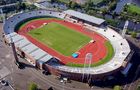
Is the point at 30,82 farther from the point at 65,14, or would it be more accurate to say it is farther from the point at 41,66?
the point at 65,14

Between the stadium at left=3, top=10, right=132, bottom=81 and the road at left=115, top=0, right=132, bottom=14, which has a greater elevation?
the road at left=115, top=0, right=132, bottom=14

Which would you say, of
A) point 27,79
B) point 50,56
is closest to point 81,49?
point 50,56

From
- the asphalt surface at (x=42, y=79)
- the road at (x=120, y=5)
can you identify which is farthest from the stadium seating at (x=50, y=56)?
the road at (x=120, y=5)

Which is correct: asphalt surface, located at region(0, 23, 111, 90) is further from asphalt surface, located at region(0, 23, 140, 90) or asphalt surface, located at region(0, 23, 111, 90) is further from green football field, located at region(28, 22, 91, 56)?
green football field, located at region(28, 22, 91, 56)

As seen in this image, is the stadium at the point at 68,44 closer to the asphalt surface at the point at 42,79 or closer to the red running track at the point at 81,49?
the red running track at the point at 81,49

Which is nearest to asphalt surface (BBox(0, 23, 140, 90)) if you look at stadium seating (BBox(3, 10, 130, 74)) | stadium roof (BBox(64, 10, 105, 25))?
stadium seating (BBox(3, 10, 130, 74))

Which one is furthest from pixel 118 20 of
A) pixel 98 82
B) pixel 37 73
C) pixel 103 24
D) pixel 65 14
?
pixel 37 73

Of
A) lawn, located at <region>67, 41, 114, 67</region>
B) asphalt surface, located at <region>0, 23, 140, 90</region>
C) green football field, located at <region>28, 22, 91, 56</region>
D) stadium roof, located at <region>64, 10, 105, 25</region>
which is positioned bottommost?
asphalt surface, located at <region>0, 23, 140, 90</region>
